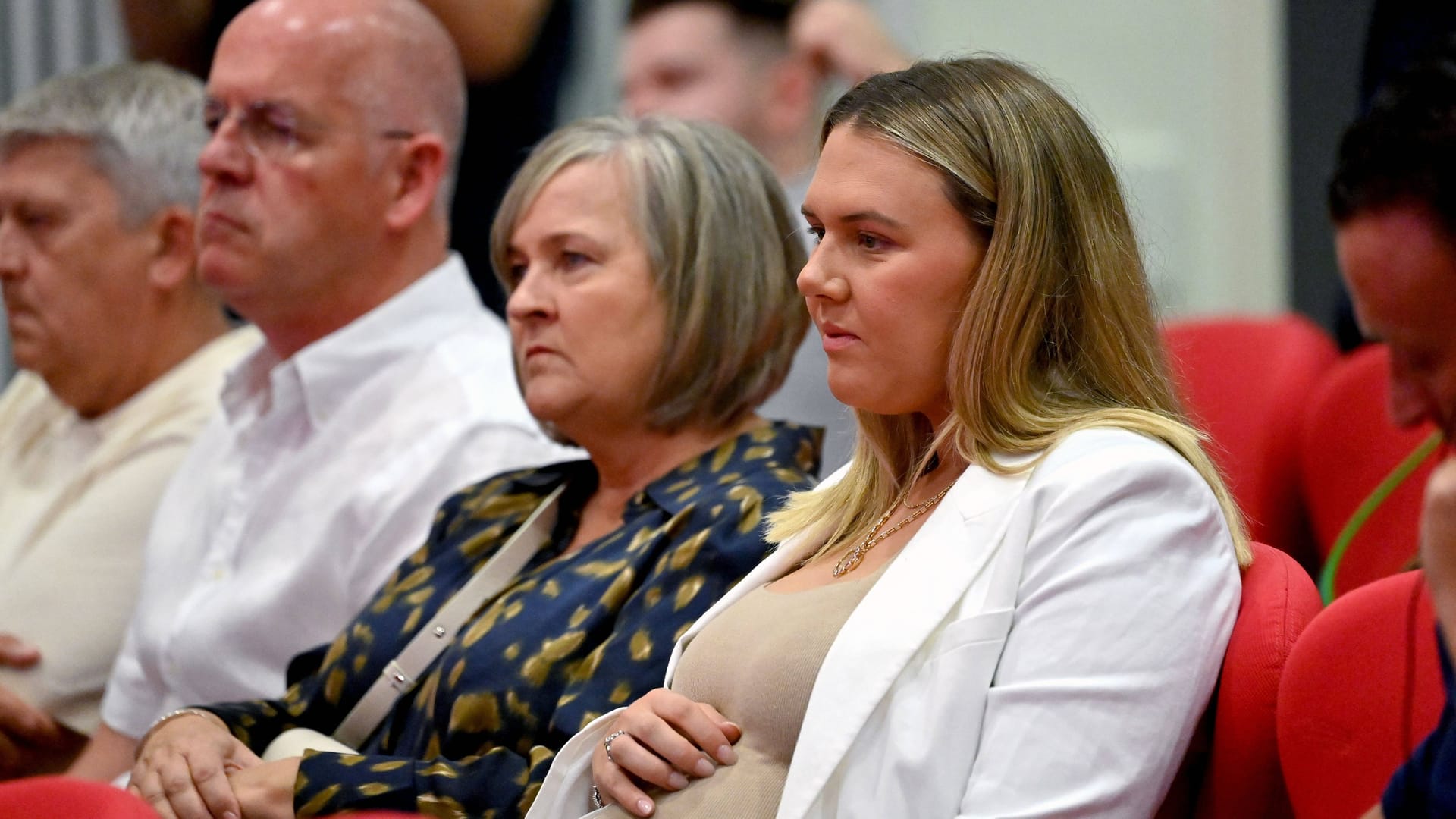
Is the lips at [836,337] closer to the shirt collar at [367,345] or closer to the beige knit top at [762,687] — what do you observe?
the beige knit top at [762,687]

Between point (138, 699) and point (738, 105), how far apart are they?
1.87 m

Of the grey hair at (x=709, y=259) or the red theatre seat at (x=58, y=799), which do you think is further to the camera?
the grey hair at (x=709, y=259)

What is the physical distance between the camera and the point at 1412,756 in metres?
1.09

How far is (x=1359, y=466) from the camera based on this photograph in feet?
7.90

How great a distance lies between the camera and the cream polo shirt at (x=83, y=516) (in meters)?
2.71

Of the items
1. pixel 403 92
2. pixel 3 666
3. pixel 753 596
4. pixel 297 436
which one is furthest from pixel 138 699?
pixel 753 596

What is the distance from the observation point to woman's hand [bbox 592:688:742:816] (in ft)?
5.02

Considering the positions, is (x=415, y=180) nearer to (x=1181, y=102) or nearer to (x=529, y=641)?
(x=529, y=641)

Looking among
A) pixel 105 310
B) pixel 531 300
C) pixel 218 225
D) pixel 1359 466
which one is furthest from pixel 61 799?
pixel 1359 466

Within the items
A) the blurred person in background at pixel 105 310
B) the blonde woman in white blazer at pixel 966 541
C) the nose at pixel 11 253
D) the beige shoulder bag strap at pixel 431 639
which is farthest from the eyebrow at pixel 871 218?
the nose at pixel 11 253

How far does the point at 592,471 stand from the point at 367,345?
60 cm

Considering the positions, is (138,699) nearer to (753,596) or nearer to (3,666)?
(3,666)

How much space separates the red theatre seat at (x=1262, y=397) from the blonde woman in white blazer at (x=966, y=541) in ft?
3.33

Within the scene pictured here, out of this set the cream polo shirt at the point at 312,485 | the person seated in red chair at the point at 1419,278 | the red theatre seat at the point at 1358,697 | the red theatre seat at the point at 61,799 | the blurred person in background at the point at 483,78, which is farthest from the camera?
the blurred person in background at the point at 483,78
